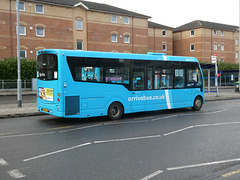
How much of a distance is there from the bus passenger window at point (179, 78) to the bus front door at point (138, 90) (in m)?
2.07

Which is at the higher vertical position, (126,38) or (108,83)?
(126,38)

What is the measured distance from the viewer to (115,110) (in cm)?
1094

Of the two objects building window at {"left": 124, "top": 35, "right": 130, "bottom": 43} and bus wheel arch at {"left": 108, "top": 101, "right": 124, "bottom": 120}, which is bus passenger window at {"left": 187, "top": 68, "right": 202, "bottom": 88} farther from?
building window at {"left": 124, "top": 35, "right": 130, "bottom": 43}

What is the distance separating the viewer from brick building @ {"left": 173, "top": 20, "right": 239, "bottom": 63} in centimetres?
5366

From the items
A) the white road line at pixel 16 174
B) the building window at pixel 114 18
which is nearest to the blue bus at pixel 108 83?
the white road line at pixel 16 174

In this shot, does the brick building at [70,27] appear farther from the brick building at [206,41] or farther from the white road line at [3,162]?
the white road line at [3,162]

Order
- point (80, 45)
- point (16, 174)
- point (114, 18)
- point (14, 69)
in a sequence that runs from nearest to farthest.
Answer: point (16, 174)
point (14, 69)
point (80, 45)
point (114, 18)

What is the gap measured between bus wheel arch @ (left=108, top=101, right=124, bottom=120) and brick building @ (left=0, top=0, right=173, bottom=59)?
89.0 ft

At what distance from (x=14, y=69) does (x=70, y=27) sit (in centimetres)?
1149

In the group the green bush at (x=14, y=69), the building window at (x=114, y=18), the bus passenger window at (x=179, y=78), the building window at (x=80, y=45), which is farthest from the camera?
the building window at (x=114, y=18)

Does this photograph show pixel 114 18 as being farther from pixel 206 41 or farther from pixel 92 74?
pixel 92 74

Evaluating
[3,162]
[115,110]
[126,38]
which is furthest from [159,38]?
[3,162]

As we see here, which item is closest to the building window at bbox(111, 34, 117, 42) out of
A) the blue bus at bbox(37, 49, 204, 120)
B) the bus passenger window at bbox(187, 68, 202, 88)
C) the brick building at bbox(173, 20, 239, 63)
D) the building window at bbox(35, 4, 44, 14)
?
the building window at bbox(35, 4, 44, 14)

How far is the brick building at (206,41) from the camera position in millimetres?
53656
